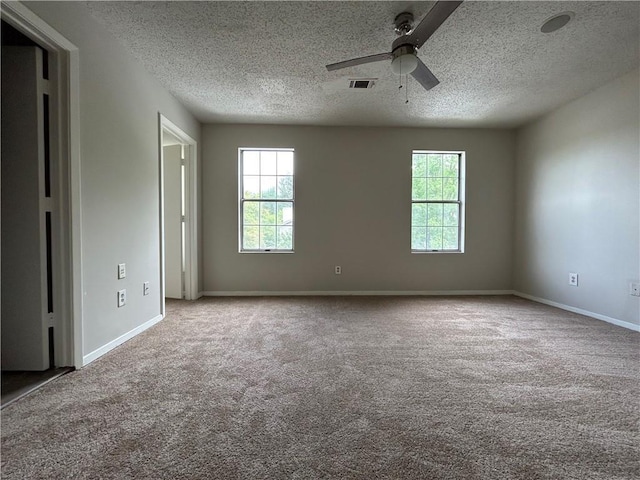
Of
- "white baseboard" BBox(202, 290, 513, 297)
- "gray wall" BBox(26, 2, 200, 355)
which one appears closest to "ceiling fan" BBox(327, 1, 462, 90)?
"gray wall" BBox(26, 2, 200, 355)

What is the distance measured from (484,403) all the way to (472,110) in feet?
11.2

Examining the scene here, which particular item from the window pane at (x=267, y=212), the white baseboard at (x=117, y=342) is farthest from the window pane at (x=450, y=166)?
the white baseboard at (x=117, y=342)

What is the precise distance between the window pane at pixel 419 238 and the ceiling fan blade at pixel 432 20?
108 inches

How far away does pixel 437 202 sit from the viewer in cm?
421

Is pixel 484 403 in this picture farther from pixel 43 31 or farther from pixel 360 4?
pixel 43 31

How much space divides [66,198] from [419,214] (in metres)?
4.00

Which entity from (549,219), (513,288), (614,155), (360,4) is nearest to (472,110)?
(614,155)

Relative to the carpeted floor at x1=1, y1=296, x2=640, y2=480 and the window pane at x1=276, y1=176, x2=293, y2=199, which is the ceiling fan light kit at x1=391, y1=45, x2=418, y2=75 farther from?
the window pane at x1=276, y1=176, x2=293, y2=199

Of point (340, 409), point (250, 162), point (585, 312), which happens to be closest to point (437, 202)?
point (585, 312)

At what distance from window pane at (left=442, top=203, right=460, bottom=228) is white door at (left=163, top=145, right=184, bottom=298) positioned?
3859 millimetres

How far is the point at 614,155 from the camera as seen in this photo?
2811mm

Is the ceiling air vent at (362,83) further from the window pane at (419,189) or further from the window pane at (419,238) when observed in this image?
the window pane at (419,238)

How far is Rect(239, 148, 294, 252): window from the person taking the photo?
4.10 m

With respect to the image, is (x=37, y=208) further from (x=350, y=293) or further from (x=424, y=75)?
(x=350, y=293)
